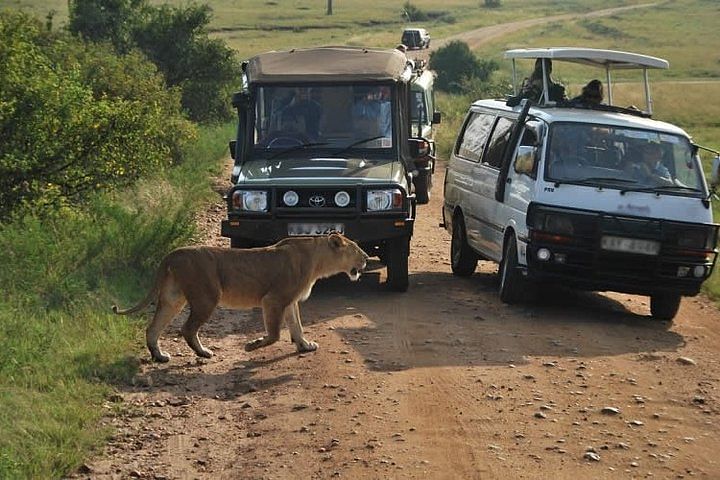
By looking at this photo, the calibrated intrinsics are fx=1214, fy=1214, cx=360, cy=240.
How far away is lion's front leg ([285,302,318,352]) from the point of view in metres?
9.14

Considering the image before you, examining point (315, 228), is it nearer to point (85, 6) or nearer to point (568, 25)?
point (85, 6)

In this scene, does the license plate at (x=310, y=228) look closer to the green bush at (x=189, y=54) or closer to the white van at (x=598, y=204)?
the white van at (x=598, y=204)

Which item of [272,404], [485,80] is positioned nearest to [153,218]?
[272,404]

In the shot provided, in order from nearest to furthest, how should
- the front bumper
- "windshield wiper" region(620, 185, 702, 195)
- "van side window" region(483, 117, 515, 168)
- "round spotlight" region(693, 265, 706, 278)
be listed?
1. the front bumper
2. "round spotlight" region(693, 265, 706, 278)
3. "windshield wiper" region(620, 185, 702, 195)
4. "van side window" region(483, 117, 515, 168)

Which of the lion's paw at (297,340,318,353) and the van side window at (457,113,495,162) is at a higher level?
the van side window at (457,113,495,162)

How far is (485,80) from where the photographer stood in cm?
4678

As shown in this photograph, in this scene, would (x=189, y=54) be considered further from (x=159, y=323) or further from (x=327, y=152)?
(x=159, y=323)

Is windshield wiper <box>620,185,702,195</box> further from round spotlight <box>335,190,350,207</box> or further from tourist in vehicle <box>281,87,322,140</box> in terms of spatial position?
tourist in vehicle <box>281,87,322,140</box>

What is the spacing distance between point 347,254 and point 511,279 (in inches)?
A: 84.2

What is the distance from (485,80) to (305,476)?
136 ft

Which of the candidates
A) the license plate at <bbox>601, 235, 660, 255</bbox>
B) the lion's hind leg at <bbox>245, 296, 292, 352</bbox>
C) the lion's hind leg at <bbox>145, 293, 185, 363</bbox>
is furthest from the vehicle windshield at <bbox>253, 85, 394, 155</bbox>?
the lion's hind leg at <bbox>145, 293, 185, 363</bbox>

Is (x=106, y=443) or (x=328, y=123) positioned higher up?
(x=328, y=123)

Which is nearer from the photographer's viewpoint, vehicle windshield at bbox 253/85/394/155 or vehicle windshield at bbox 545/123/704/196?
vehicle windshield at bbox 545/123/704/196

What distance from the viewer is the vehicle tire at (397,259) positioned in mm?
11477
